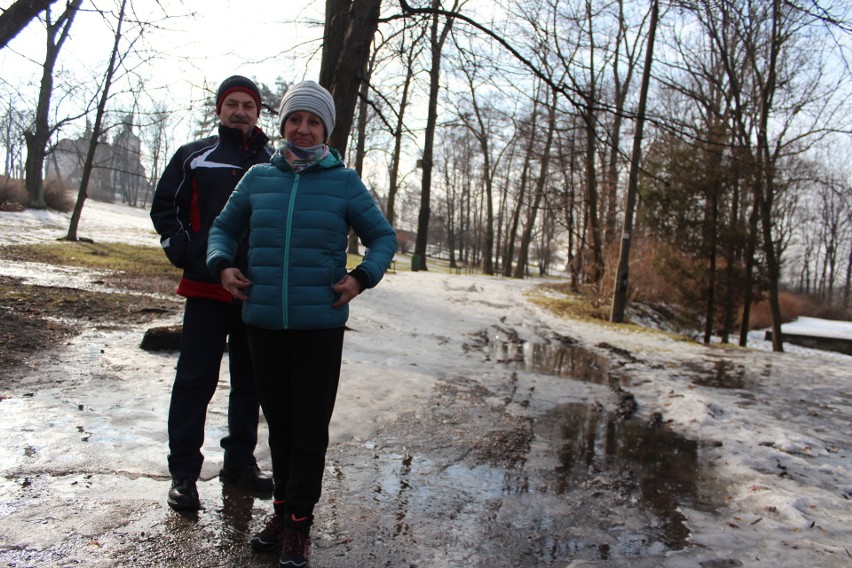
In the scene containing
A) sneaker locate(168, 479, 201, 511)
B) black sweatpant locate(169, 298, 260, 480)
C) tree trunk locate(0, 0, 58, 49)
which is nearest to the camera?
sneaker locate(168, 479, 201, 511)

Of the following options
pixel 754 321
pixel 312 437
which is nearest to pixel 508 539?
pixel 312 437

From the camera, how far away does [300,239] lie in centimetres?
233

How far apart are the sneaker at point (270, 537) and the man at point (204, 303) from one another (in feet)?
1.42

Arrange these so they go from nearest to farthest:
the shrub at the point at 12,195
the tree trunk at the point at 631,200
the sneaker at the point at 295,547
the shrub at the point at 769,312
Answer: the sneaker at the point at 295,547, the tree trunk at the point at 631,200, the shrub at the point at 12,195, the shrub at the point at 769,312

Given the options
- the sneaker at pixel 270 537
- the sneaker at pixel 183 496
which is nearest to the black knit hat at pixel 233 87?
the sneaker at pixel 183 496

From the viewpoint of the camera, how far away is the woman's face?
2467mm

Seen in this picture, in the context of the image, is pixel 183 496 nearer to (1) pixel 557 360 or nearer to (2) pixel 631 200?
(1) pixel 557 360

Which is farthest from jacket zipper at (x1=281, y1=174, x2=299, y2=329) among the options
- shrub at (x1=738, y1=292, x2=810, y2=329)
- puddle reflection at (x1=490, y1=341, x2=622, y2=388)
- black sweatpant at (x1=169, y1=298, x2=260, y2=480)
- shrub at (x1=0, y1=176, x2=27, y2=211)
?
shrub at (x1=0, y1=176, x2=27, y2=211)

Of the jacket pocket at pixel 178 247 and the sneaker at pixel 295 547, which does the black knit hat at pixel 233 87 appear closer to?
the jacket pocket at pixel 178 247

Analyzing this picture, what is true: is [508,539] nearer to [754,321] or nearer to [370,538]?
[370,538]

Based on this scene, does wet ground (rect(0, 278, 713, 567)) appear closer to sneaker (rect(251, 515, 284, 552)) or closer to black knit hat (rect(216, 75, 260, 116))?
sneaker (rect(251, 515, 284, 552))

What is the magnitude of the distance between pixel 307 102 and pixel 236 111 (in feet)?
2.18

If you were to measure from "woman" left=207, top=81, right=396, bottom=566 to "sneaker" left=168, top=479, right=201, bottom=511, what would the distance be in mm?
424

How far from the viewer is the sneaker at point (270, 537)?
237 cm
